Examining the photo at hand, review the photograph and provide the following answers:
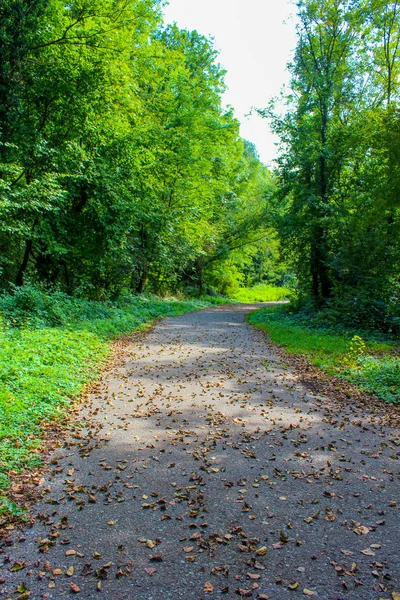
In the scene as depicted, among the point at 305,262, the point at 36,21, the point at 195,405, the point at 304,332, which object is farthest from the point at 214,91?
the point at 195,405

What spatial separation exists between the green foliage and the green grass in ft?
84.4

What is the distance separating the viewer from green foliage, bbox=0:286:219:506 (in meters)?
5.07

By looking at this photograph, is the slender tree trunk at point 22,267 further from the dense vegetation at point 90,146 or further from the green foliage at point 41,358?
the green foliage at point 41,358

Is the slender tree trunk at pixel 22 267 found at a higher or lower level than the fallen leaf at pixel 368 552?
higher

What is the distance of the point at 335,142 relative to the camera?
60.3 feet

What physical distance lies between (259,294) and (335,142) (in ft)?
82.0

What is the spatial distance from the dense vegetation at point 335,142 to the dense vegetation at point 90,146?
226 inches

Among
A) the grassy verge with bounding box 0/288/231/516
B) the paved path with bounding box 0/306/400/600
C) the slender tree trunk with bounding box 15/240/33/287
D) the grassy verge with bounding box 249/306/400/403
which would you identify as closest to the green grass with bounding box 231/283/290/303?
the grassy verge with bounding box 249/306/400/403

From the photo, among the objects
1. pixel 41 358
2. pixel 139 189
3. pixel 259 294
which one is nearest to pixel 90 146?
pixel 139 189

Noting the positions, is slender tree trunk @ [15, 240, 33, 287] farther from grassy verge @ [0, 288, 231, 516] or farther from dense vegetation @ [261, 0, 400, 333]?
dense vegetation @ [261, 0, 400, 333]

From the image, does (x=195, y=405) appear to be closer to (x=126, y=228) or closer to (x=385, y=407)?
(x=385, y=407)

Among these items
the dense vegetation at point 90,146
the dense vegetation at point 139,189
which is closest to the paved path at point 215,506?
the dense vegetation at point 139,189

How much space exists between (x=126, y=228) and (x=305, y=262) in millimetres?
9399

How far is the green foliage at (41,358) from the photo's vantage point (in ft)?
16.6
